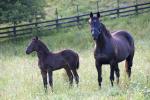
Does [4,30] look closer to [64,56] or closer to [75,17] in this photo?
[75,17]

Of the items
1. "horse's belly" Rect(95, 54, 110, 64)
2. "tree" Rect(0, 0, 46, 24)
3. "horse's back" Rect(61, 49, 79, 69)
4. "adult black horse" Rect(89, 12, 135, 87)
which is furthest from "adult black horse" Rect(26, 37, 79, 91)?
"tree" Rect(0, 0, 46, 24)

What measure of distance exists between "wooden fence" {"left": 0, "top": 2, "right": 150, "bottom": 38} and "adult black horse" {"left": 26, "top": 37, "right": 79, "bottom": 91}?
19.2 metres

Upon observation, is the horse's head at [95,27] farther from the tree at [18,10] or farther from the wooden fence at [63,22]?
the wooden fence at [63,22]

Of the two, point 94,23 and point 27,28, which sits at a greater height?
point 94,23

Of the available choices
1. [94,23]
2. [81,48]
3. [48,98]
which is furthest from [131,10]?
[48,98]

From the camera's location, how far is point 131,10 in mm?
35812

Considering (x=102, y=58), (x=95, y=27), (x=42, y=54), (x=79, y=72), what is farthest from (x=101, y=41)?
(x=79, y=72)

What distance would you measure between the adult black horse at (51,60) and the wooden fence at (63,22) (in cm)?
1917

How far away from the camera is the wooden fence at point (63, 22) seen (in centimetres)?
3366

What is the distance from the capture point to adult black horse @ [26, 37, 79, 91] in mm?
13945

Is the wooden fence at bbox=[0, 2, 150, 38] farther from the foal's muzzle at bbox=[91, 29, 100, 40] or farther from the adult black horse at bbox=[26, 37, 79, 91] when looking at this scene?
the foal's muzzle at bbox=[91, 29, 100, 40]

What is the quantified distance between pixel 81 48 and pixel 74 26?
4865mm

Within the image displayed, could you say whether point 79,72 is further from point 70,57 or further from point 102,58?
point 102,58

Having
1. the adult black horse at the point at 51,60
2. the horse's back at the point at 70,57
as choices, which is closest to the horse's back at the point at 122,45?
the horse's back at the point at 70,57
